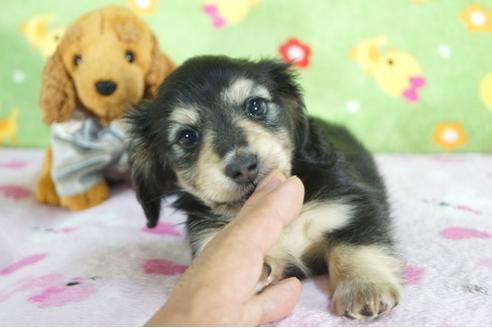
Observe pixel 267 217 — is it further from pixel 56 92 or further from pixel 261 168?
pixel 56 92

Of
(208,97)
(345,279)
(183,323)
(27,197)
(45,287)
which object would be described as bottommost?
(27,197)

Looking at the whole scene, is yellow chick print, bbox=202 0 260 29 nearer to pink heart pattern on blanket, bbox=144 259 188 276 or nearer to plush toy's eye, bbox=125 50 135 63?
plush toy's eye, bbox=125 50 135 63

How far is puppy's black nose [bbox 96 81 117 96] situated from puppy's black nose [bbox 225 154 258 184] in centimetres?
127

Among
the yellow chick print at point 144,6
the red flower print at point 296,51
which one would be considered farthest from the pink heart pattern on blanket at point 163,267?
the yellow chick print at point 144,6

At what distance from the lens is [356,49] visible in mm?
3555

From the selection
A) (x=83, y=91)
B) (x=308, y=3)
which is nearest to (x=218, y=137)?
(x=83, y=91)

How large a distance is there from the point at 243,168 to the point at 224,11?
7.83ft

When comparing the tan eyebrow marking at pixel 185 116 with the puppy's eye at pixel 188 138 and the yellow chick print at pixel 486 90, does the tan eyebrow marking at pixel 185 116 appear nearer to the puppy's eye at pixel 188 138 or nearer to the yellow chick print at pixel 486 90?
the puppy's eye at pixel 188 138

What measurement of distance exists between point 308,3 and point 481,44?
1106 millimetres

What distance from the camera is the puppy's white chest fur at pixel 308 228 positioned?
1736 millimetres

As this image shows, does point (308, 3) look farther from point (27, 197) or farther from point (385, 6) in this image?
point (27, 197)

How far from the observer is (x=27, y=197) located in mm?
2961

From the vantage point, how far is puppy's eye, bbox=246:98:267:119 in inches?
73.2

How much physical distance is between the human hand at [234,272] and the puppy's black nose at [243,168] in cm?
28
